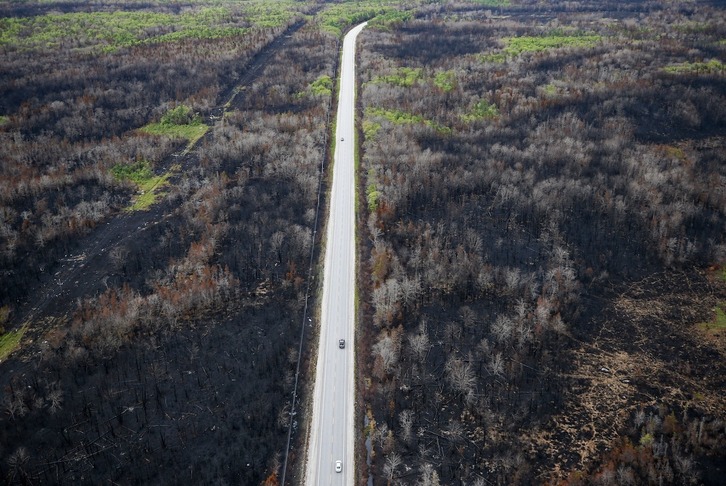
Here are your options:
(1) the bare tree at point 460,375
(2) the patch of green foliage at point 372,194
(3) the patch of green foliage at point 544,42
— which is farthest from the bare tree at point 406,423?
(3) the patch of green foliage at point 544,42

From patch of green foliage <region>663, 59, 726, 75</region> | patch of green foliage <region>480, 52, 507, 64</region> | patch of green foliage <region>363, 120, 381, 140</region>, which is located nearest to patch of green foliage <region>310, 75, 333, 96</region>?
patch of green foliage <region>363, 120, 381, 140</region>

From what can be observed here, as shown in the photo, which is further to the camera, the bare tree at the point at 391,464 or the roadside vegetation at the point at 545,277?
the roadside vegetation at the point at 545,277

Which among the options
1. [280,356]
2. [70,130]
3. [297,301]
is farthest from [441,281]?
[70,130]

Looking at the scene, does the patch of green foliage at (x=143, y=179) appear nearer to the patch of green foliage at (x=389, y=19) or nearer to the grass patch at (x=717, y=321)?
the grass patch at (x=717, y=321)

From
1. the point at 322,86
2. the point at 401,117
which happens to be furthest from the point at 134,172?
the point at 401,117

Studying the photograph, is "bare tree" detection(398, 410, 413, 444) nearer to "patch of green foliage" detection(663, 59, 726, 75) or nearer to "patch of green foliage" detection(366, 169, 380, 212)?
"patch of green foliage" detection(366, 169, 380, 212)
